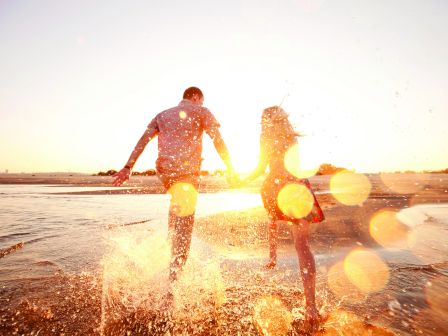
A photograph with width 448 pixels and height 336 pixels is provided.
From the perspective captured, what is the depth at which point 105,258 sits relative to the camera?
16.2 ft

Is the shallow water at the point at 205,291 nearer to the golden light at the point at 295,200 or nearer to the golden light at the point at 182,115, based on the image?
the golden light at the point at 295,200

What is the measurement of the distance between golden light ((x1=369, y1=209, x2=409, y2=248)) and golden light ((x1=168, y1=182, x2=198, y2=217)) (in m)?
4.36

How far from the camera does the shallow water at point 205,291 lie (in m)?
2.74

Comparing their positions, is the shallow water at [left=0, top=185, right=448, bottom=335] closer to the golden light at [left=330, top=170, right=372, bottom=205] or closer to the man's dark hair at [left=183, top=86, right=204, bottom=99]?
the man's dark hair at [left=183, top=86, right=204, bottom=99]

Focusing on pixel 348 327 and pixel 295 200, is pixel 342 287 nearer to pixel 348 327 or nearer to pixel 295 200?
pixel 348 327

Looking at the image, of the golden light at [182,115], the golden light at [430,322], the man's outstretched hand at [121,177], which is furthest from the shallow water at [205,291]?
the golden light at [182,115]

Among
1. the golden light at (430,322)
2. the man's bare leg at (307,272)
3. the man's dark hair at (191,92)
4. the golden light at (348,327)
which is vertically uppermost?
the man's dark hair at (191,92)

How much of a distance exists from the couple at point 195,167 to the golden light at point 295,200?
0.06 feet

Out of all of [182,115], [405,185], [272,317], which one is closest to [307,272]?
[272,317]

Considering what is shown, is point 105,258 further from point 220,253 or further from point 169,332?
point 169,332

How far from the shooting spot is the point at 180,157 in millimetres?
3455

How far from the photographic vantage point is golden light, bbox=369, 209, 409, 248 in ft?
20.3

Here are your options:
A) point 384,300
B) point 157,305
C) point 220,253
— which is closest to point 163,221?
point 220,253

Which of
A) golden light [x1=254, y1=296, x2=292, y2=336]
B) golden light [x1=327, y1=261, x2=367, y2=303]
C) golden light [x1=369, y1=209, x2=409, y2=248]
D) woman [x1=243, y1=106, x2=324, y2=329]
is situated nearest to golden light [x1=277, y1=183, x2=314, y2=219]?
woman [x1=243, y1=106, x2=324, y2=329]
